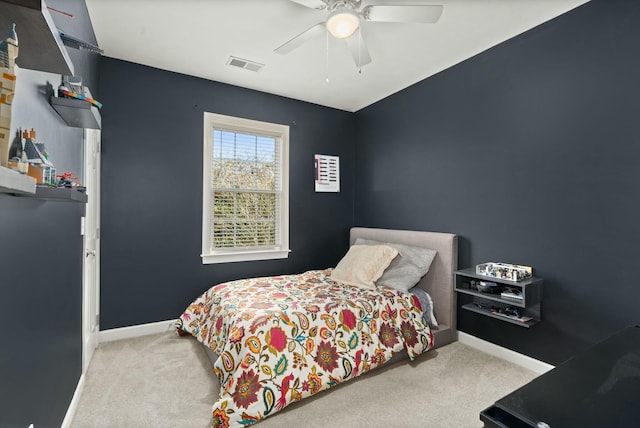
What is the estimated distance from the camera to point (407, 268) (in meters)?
3.21

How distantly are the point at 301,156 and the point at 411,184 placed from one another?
150 cm

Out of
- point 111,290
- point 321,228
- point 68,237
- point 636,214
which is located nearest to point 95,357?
point 111,290

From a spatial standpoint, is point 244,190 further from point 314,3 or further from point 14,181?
point 14,181

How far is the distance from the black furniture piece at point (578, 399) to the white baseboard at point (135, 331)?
3400mm

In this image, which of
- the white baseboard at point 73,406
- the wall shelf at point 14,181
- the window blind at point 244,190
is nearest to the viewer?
the wall shelf at point 14,181

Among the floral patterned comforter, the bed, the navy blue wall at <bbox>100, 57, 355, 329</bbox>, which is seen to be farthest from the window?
the floral patterned comforter

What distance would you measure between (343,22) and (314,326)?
2.13m

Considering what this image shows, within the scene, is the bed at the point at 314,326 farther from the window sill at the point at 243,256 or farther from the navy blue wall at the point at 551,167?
the window sill at the point at 243,256

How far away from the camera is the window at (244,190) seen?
366 cm

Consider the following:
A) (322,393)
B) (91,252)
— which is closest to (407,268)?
(322,393)

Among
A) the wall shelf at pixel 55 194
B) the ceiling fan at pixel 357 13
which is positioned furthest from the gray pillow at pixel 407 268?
the wall shelf at pixel 55 194

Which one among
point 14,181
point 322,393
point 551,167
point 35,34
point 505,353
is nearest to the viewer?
point 14,181

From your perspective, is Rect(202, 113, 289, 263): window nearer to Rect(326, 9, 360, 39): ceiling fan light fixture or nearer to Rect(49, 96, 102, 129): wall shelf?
Rect(49, 96, 102, 129): wall shelf

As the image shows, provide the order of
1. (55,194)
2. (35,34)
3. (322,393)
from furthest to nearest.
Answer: (322,393) < (55,194) < (35,34)
